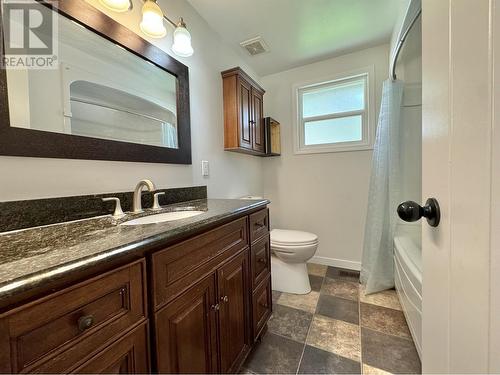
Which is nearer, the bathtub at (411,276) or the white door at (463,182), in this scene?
the white door at (463,182)

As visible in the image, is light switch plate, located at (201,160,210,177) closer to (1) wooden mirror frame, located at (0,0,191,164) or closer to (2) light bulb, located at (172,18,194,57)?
(1) wooden mirror frame, located at (0,0,191,164)

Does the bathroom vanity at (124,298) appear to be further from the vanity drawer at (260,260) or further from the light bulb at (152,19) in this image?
the light bulb at (152,19)

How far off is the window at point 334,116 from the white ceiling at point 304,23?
335mm

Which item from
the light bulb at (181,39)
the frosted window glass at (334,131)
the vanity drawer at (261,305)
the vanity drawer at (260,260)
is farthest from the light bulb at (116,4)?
the frosted window glass at (334,131)

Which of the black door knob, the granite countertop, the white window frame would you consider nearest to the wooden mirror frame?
the granite countertop

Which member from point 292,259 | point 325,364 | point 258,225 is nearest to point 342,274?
point 292,259

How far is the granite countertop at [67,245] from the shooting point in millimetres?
378

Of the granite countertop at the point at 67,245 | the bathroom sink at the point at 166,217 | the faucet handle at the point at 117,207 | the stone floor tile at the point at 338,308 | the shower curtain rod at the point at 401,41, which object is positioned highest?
the shower curtain rod at the point at 401,41

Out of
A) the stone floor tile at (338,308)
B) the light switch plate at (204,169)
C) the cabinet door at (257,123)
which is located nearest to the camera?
the stone floor tile at (338,308)

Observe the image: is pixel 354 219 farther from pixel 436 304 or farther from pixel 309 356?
pixel 436 304

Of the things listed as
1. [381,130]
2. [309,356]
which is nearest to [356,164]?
[381,130]

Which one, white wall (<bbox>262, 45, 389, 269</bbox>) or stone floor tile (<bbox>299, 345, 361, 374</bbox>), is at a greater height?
white wall (<bbox>262, 45, 389, 269</bbox>)

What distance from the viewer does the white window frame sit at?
215 cm

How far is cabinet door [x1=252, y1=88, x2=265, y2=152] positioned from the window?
501 millimetres
